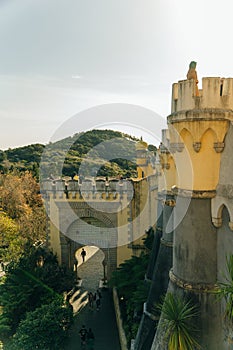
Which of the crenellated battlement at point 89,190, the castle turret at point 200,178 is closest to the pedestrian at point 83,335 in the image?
the crenellated battlement at point 89,190

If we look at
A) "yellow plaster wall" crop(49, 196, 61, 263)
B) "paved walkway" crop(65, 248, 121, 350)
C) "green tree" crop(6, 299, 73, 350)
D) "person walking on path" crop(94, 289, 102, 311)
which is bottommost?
"paved walkway" crop(65, 248, 121, 350)

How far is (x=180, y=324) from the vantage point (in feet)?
13.6

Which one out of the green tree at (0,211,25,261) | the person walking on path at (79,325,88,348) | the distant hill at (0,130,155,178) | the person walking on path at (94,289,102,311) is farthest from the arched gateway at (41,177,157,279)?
the distant hill at (0,130,155,178)

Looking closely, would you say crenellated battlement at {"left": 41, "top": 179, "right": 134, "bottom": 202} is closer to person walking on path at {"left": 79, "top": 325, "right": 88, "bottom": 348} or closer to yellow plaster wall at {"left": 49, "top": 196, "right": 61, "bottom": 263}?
yellow plaster wall at {"left": 49, "top": 196, "right": 61, "bottom": 263}

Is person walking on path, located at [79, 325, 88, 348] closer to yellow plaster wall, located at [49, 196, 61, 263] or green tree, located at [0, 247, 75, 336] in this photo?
green tree, located at [0, 247, 75, 336]

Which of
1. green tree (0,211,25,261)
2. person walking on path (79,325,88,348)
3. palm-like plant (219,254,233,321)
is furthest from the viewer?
green tree (0,211,25,261)

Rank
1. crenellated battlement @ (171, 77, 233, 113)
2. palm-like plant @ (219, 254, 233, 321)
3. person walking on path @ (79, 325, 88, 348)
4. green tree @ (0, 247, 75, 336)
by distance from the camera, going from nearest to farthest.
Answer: palm-like plant @ (219, 254, 233, 321), crenellated battlement @ (171, 77, 233, 113), person walking on path @ (79, 325, 88, 348), green tree @ (0, 247, 75, 336)

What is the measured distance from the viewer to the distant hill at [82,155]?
50.1 metres

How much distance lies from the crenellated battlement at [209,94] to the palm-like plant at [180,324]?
2604mm

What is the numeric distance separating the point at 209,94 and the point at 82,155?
55.7 metres

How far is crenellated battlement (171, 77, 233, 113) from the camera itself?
4.04m

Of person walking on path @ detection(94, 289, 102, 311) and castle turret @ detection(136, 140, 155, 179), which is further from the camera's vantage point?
castle turret @ detection(136, 140, 155, 179)

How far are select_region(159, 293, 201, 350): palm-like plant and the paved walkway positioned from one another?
7638 mm

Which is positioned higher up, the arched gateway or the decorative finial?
the decorative finial
